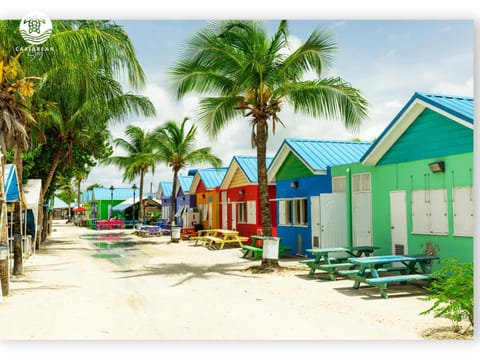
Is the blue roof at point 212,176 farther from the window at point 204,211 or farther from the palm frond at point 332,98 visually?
the palm frond at point 332,98

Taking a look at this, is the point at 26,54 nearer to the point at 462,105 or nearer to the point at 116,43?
the point at 116,43

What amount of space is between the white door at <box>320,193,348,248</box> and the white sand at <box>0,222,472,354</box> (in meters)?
1.50

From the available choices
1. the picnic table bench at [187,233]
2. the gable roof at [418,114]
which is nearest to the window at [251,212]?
the picnic table bench at [187,233]

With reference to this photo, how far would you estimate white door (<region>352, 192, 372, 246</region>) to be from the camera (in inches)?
493

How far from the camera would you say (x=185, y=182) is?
1286 inches

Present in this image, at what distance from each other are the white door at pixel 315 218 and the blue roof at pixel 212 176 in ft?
38.6

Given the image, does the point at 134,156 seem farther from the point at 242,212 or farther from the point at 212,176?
the point at 242,212

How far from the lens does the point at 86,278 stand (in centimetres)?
1132

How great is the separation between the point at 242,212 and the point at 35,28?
15837mm

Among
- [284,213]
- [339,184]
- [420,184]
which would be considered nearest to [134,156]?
[284,213]

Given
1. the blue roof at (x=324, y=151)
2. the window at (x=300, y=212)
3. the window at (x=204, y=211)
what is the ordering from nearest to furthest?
the blue roof at (x=324, y=151), the window at (x=300, y=212), the window at (x=204, y=211)

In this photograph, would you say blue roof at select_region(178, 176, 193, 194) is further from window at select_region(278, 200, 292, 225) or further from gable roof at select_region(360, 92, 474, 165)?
gable roof at select_region(360, 92, 474, 165)

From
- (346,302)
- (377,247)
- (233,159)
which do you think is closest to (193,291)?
(346,302)

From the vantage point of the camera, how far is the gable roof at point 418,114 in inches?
346
